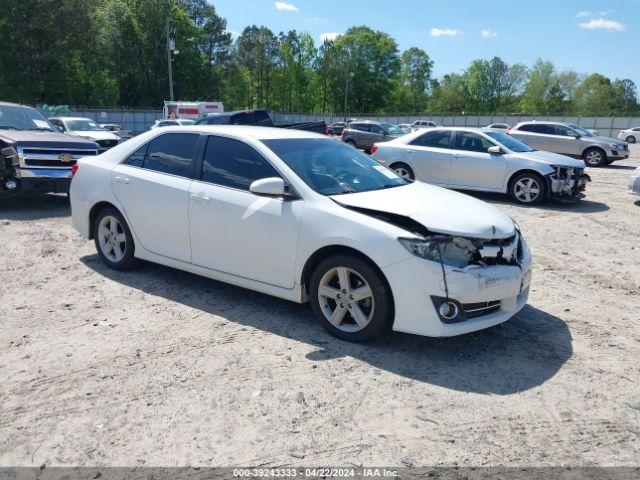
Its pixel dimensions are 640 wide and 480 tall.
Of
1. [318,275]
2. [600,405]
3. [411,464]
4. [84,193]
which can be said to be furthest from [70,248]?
[600,405]

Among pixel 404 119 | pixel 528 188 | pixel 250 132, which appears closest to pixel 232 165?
pixel 250 132

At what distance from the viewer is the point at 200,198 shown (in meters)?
4.88

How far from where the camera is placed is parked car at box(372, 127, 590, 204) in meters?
10.8

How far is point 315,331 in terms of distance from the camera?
4.43 m

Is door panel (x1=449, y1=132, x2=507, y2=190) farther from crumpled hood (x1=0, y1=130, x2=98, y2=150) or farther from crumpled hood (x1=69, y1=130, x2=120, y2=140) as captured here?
A: crumpled hood (x1=69, y1=130, x2=120, y2=140)

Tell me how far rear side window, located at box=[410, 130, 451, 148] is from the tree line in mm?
53861

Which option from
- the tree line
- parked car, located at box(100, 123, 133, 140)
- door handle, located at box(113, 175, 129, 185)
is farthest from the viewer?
the tree line

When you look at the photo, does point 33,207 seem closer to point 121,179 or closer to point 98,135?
point 121,179

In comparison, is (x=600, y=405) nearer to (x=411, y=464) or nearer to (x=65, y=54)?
(x=411, y=464)

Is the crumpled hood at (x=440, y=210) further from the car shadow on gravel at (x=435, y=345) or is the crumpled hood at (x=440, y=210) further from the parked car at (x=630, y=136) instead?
the parked car at (x=630, y=136)

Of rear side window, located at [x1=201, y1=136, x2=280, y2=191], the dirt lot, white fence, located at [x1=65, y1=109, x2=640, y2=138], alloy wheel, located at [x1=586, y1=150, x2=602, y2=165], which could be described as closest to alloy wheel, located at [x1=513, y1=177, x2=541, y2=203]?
the dirt lot

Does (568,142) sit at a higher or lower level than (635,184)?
higher

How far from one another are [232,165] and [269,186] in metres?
0.77

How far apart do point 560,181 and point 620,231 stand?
229 cm
